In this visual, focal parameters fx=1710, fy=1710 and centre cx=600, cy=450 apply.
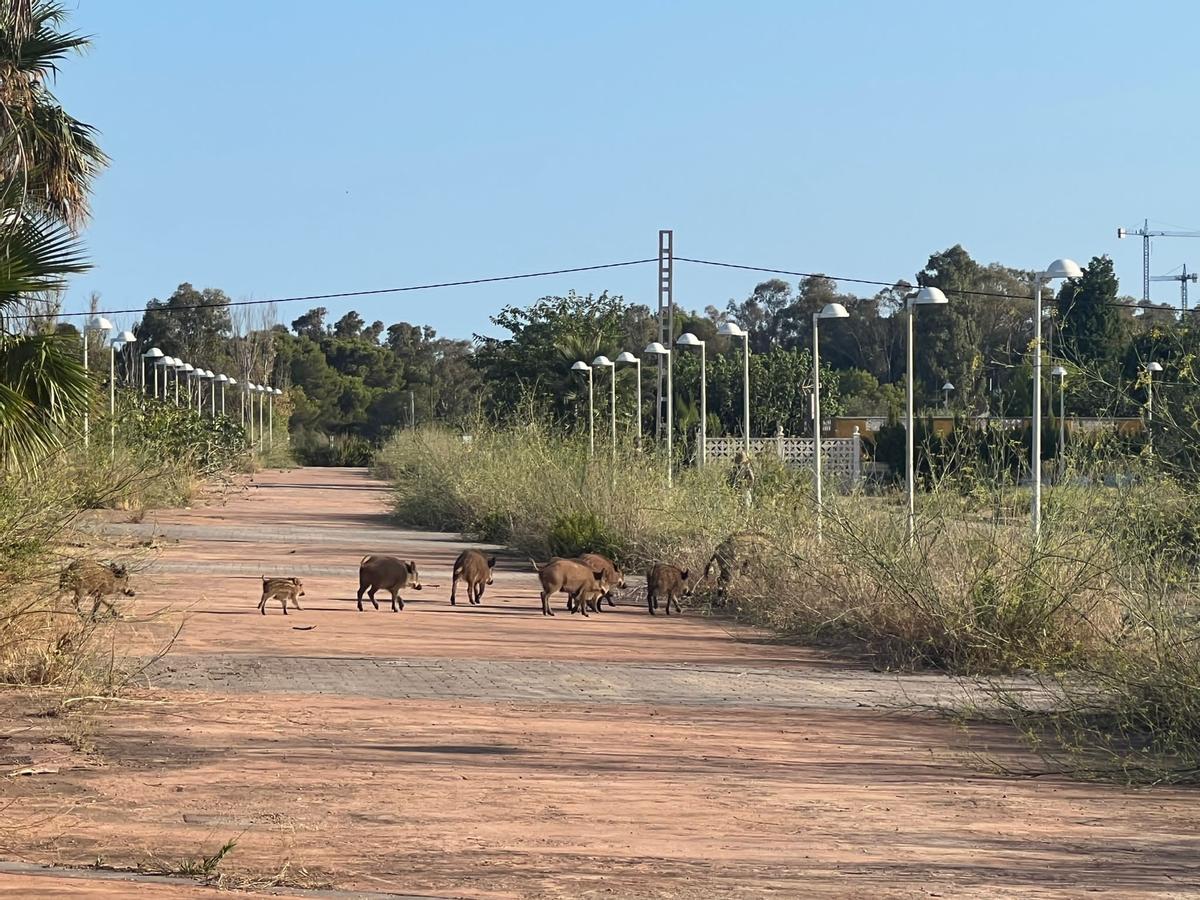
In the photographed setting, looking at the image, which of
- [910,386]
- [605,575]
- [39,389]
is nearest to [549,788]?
[39,389]

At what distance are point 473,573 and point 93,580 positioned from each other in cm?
712

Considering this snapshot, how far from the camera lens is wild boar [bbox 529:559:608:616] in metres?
18.8

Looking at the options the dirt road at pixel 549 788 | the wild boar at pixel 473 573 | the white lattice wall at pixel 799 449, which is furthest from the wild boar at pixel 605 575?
the white lattice wall at pixel 799 449

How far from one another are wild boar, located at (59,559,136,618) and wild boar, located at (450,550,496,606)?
621 centimetres

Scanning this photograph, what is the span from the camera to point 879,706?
1215 centimetres

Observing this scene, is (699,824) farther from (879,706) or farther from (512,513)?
(512,513)

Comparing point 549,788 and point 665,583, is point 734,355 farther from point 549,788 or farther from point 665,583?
point 549,788

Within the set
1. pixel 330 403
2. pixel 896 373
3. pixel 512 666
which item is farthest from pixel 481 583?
pixel 330 403

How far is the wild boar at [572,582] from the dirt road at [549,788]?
3290 mm

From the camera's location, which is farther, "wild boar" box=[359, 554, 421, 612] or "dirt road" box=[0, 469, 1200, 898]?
"wild boar" box=[359, 554, 421, 612]

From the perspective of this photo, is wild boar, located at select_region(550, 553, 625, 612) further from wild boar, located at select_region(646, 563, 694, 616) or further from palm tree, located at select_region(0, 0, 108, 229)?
palm tree, located at select_region(0, 0, 108, 229)

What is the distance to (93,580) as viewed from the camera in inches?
506

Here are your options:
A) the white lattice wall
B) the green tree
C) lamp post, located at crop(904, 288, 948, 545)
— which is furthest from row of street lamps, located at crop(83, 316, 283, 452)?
the green tree

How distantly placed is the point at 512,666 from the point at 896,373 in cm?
8200
